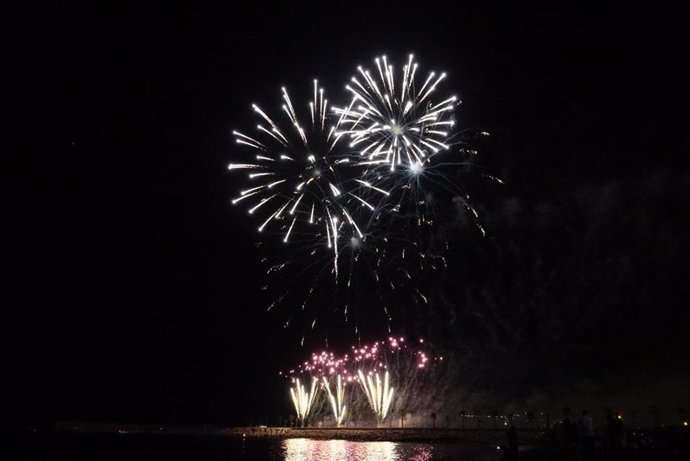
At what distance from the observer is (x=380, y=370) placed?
51312 millimetres

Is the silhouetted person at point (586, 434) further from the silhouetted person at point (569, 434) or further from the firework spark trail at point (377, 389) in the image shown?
the firework spark trail at point (377, 389)

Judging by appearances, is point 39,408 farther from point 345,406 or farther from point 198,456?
point 198,456

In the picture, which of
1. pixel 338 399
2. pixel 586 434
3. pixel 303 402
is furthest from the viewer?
pixel 303 402

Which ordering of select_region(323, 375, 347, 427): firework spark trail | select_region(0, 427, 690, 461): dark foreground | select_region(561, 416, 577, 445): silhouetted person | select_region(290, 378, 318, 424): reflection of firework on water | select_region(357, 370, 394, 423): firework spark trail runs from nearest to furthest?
select_region(0, 427, 690, 461): dark foreground → select_region(561, 416, 577, 445): silhouetted person → select_region(357, 370, 394, 423): firework spark trail → select_region(323, 375, 347, 427): firework spark trail → select_region(290, 378, 318, 424): reflection of firework on water

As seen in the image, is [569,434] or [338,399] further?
[338,399]

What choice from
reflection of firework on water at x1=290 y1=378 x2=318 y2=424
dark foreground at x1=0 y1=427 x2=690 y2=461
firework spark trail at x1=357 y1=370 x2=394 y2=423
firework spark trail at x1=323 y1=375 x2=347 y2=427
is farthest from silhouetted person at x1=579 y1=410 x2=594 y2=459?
reflection of firework on water at x1=290 y1=378 x2=318 y2=424

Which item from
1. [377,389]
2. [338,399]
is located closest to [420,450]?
[377,389]

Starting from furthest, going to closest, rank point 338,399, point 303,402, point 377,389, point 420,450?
point 303,402
point 338,399
point 377,389
point 420,450

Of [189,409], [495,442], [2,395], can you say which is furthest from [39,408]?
[495,442]

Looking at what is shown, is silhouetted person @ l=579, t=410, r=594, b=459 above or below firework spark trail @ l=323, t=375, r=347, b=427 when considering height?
below

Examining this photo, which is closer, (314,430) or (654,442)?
(654,442)

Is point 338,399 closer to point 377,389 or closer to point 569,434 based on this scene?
point 377,389

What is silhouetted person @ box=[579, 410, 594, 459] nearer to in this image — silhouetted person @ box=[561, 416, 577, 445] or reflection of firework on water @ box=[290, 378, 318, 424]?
silhouetted person @ box=[561, 416, 577, 445]

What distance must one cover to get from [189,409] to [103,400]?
650 inches
